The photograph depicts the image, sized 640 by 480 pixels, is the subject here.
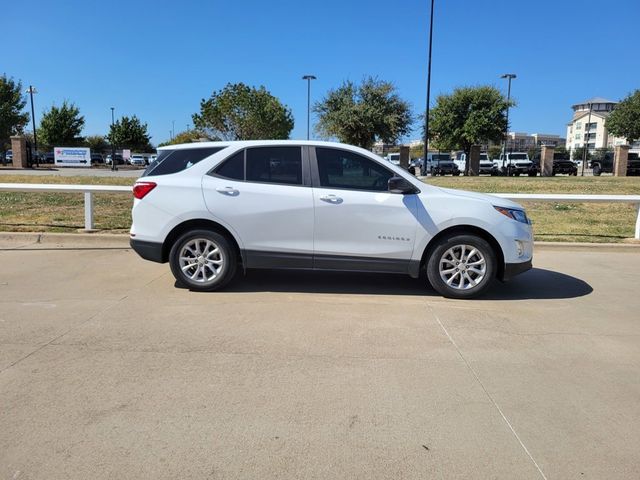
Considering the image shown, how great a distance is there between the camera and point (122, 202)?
14.3m

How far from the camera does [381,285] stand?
7.10 metres

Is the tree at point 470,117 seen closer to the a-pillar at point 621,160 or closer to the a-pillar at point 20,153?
the a-pillar at point 621,160

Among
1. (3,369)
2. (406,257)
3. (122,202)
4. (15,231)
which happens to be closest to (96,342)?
(3,369)

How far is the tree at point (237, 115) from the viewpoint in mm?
50050

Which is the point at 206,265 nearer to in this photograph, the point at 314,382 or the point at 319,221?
the point at 319,221

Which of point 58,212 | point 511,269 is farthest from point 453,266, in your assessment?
point 58,212

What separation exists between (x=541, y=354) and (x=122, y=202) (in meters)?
12.2

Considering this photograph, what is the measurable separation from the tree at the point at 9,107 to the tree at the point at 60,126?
10.9 meters

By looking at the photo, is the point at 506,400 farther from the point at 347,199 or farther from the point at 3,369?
the point at 3,369

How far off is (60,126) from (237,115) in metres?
24.2

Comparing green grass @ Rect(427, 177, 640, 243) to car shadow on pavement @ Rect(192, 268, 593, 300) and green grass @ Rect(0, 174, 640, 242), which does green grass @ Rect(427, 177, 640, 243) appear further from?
car shadow on pavement @ Rect(192, 268, 593, 300)

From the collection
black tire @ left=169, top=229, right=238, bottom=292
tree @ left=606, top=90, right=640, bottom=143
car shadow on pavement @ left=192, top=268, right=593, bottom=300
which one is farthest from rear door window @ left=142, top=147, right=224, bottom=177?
tree @ left=606, top=90, right=640, bottom=143

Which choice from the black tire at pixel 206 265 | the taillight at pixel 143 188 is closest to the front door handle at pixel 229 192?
the black tire at pixel 206 265

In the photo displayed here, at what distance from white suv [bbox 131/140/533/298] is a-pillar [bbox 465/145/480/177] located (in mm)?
40948
